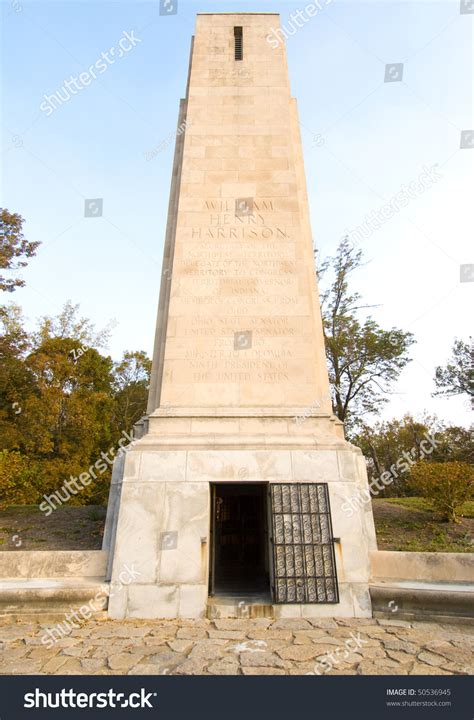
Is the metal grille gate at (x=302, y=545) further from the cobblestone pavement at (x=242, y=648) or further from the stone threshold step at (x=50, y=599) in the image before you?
the stone threshold step at (x=50, y=599)

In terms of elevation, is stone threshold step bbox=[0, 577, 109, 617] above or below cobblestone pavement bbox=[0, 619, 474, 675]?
above

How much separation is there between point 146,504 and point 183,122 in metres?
11.4

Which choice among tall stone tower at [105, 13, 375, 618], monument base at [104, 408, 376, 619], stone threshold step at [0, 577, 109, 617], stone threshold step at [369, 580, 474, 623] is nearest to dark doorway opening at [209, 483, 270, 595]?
tall stone tower at [105, 13, 375, 618]

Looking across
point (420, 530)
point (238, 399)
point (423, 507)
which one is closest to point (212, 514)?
point (238, 399)

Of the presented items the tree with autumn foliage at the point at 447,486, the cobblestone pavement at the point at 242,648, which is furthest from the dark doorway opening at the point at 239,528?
the tree with autumn foliage at the point at 447,486

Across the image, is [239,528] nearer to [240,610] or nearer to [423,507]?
[240,610]

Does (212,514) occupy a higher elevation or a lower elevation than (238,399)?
lower

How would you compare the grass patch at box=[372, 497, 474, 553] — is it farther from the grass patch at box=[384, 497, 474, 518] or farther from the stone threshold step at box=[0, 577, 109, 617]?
the stone threshold step at box=[0, 577, 109, 617]

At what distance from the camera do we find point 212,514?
28.2ft

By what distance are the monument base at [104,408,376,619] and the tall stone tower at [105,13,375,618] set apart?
0.02 meters

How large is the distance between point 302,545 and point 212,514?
2190 millimetres

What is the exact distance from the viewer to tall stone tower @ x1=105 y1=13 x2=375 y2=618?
705cm

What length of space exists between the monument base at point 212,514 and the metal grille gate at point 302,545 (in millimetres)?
17

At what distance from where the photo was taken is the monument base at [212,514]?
22.5 feet
